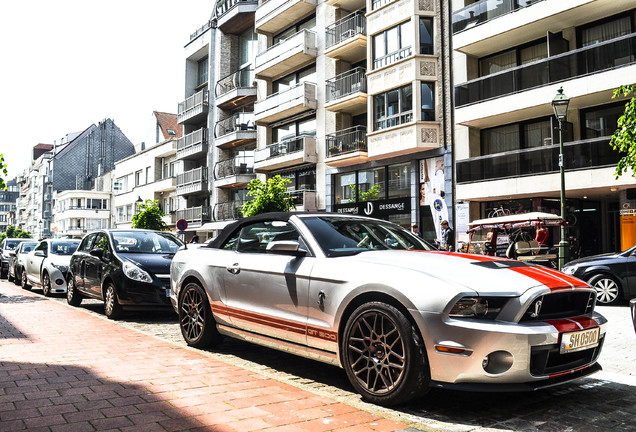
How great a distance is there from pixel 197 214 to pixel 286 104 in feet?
45.1

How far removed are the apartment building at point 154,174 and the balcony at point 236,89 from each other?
7434 millimetres

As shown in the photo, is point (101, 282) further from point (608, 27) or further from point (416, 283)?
point (608, 27)

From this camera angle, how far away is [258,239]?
5648 millimetres

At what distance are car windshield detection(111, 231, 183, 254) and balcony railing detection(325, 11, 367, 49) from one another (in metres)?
19.1

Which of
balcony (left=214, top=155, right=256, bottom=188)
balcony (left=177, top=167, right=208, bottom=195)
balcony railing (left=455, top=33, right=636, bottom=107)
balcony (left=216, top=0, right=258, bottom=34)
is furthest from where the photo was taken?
balcony (left=177, top=167, right=208, bottom=195)

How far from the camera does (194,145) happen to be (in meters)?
41.8

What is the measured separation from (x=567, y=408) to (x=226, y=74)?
3873 centimetres

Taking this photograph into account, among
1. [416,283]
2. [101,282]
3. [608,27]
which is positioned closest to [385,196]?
[608,27]

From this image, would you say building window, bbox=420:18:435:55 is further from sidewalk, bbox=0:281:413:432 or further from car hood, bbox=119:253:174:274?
sidewalk, bbox=0:281:413:432

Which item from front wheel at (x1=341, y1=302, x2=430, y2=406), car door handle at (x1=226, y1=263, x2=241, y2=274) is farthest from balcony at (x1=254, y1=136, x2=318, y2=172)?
front wheel at (x1=341, y1=302, x2=430, y2=406)

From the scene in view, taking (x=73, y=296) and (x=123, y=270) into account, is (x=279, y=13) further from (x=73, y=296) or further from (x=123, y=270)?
(x=123, y=270)

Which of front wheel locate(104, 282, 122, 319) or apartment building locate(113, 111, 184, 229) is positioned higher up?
apartment building locate(113, 111, 184, 229)

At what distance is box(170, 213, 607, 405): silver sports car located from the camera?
11.9ft

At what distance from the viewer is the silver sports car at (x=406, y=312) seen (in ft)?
11.9
